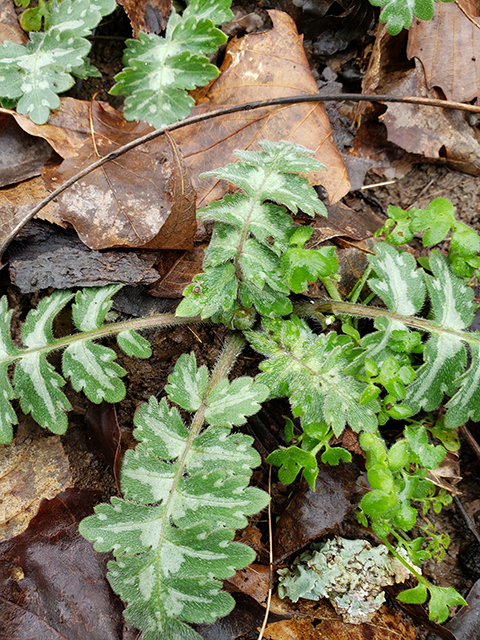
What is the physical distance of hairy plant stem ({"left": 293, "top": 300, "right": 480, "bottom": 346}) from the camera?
2.10 metres

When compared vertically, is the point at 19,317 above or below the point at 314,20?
below

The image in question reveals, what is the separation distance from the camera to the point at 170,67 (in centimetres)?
239

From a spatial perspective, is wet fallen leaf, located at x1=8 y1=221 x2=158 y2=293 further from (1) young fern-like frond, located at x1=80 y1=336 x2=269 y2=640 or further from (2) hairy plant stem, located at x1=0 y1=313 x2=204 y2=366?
(1) young fern-like frond, located at x1=80 y1=336 x2=269 y2=640

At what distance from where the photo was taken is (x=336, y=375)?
1961 mm

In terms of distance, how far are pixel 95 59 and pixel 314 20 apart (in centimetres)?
129

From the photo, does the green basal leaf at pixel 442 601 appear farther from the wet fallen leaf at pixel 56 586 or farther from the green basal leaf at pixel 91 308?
the green basal leaf at pixel 91 308

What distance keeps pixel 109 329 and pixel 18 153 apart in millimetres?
1105

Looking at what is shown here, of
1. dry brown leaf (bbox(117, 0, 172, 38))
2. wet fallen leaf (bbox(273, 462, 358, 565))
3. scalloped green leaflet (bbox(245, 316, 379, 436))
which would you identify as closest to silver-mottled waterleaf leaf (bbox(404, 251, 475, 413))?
scalloped green leaflet (bbox(245, 316, 379, 436))

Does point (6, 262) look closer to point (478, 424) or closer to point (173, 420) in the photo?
point (173, 420)

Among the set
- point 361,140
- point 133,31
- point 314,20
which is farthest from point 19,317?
point 314,20

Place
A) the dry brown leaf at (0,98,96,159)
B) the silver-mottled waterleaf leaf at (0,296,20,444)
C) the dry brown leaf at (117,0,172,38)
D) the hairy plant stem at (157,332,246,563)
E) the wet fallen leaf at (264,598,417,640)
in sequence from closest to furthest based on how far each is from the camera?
the hairy plant stem at (157,332,246,563), the silver-mottled waterleaf leaf at (0,296,20,444), the wet fallen leaf at (264,598,417,640), the dry brown leaf at (0,98,96,159), the dry brown leaf at (117,0,172,38)

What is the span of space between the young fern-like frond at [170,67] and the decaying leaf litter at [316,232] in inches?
5.5

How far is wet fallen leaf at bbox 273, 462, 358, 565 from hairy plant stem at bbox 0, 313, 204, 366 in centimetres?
101

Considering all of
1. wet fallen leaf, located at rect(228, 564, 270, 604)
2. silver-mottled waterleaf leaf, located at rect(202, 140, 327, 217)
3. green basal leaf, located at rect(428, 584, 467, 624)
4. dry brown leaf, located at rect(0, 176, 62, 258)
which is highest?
silver-mottled waterleaf leaf, located at rect(202, 140, 327, 217)
